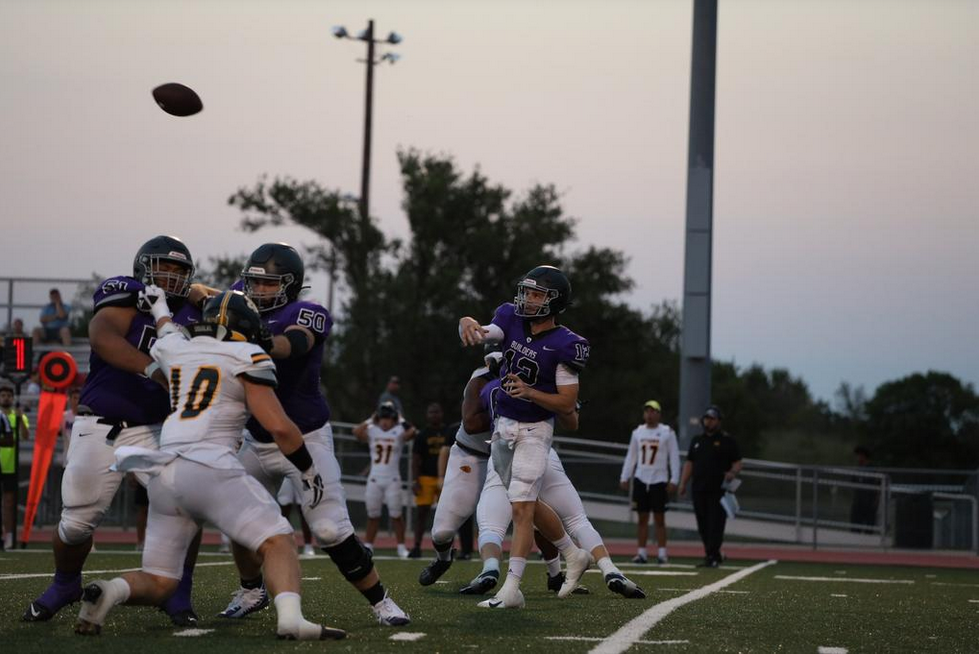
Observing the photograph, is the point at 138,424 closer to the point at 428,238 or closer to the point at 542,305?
the point at 542,305

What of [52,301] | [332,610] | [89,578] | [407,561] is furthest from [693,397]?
[332,610]

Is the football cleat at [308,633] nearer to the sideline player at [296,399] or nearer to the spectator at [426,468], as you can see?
the sideline player at [296,399]

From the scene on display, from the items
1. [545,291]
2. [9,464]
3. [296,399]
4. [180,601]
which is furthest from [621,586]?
[9,464]

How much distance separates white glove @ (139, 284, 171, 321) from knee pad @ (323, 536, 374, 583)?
53.7 inches

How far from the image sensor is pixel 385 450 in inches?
691

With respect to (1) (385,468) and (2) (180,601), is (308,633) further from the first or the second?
(1) (385,468)

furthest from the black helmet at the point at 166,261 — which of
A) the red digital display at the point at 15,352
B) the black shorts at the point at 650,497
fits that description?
the red digital display at the point at 15,352

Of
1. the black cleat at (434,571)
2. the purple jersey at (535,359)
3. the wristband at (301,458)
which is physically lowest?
the black cleat at (434,571)

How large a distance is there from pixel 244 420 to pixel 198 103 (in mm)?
3110

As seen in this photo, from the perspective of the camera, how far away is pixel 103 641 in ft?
20.7

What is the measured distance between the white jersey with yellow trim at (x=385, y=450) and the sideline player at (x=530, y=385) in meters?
8.72

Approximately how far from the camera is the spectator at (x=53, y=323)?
23.6 m

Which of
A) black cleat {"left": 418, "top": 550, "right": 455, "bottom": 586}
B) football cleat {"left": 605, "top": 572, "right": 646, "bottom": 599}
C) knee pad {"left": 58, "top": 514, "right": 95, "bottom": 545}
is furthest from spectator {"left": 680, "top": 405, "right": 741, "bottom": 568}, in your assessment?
knee pad {"left": 58, "top": 514, "right": 95, "bottom": 545}

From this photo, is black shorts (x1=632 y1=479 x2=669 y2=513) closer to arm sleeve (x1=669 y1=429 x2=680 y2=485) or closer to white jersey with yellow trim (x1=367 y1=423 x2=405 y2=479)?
arm sleeve (x1=669 y1=429 x2=680 y2=485)
